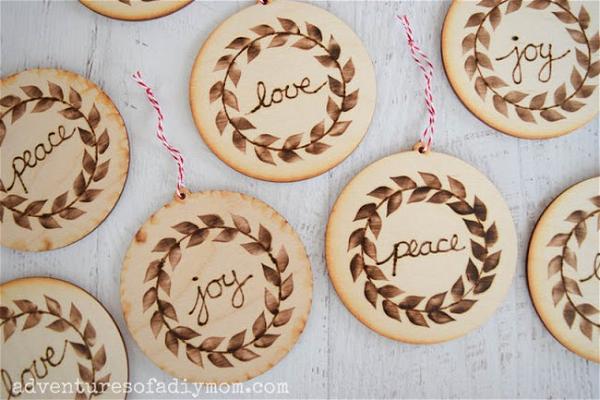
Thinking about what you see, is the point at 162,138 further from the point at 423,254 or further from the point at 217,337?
the point at 423,254

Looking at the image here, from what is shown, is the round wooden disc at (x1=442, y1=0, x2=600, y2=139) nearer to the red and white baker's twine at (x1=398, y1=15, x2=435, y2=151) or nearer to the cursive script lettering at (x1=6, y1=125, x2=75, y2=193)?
the red and white baker's twine at (x1=398, y1=15, x2=435, y2=151)

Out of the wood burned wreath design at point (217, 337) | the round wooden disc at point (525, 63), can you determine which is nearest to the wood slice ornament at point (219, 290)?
the wood burned wreath design at point (217, 337)

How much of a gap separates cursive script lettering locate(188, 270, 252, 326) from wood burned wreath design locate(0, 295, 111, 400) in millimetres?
165

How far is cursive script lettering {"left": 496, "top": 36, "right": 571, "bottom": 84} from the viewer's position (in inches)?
30.0

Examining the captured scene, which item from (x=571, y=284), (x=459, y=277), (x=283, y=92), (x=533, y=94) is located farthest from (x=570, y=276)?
(x=283, y=92)

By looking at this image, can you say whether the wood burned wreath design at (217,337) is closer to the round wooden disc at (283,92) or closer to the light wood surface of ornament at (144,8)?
the round wooden disc at (283,92)

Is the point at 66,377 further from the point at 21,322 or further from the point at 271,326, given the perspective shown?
the point at 271,326

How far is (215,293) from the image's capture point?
757 mm

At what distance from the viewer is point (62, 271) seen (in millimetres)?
796

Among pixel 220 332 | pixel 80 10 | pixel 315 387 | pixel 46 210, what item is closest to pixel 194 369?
pixel 220 332

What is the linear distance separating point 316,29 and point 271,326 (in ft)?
1.54

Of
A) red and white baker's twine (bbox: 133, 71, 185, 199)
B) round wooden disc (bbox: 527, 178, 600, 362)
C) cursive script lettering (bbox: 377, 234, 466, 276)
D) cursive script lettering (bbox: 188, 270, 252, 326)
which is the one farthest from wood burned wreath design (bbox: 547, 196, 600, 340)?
red and white baker's twine (bbox: 133, 71, 185, 199)

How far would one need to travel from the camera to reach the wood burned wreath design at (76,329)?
768mm

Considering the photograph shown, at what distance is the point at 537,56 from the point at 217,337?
0.66 metres
